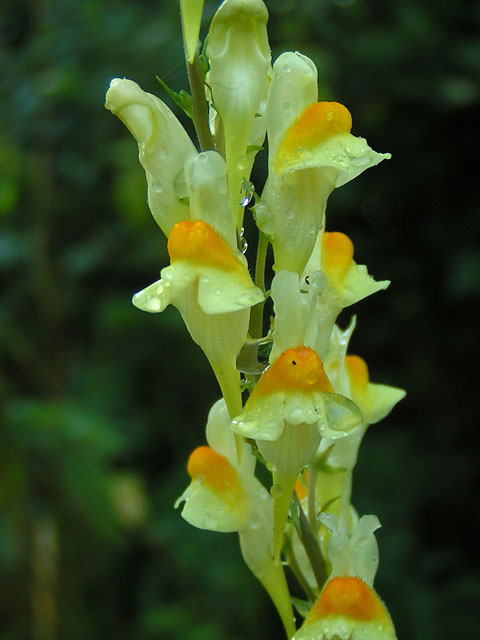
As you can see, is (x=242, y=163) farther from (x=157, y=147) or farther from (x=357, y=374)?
(x=357, y=374)

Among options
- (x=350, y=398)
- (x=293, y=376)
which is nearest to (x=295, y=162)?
(x=293, y=376)

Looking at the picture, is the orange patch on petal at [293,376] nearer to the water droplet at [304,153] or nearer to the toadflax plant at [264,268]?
the toadflax plant at [264,268]

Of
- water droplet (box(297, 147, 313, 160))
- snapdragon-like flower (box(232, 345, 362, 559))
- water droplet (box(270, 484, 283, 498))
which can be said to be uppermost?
water droplet (box(297, 147, 313, 160))

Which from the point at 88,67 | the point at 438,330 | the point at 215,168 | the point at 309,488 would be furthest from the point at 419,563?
the point at 215,168

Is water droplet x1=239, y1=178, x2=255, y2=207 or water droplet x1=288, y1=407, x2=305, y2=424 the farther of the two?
water droplet x1=239, y1=178, x2=255, y2=207

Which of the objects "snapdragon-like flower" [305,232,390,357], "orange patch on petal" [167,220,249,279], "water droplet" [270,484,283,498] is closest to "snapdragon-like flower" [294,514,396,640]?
"water droplet" [270,484,283,498]

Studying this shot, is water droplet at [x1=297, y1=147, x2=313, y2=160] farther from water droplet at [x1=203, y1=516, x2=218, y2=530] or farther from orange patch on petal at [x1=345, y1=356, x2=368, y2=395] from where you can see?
water droplet at [x1=203, y1=516, x2=218, y2=530]
